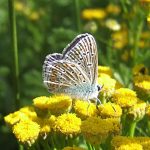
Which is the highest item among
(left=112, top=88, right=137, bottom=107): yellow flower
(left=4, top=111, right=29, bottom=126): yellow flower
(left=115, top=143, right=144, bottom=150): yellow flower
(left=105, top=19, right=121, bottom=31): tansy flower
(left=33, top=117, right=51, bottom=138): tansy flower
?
(left=105, top=19, right=121, bottom=31): tansy flower

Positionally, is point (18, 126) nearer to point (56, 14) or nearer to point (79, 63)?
point (79, 63)

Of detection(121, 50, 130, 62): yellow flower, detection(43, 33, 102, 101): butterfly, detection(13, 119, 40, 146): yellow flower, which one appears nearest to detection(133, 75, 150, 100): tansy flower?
detection(43, 33, 102, 101): butterfly

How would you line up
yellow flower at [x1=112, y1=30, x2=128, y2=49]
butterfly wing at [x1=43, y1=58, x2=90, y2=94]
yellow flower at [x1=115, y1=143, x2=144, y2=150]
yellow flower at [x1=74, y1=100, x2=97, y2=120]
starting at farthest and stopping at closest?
yellow flower at [x1=112, y1=30, x2=128, y2=49] < butterfly wing at [x1=43, y1=58, x2=90, y2=94] < yellow flower at [x1=74, y1=100, x2=97, y2=120] < yellow flower at [x1=115, y1=143, x2=144, y2=150]

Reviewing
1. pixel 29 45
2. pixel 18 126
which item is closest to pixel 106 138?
pixel 18 126

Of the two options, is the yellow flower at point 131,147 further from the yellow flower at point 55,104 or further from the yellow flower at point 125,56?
the yellow flower at point 125,56

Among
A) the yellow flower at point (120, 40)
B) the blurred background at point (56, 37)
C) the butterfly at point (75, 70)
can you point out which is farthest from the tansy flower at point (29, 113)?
the yellow flower at point (120, 40)

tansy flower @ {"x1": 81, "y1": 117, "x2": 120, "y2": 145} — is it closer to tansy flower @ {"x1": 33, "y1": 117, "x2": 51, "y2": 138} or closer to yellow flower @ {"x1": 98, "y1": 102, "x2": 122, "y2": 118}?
yellow flower @ {"x1": 98, "y1": 102, "x2": 122, "y2": 118}
